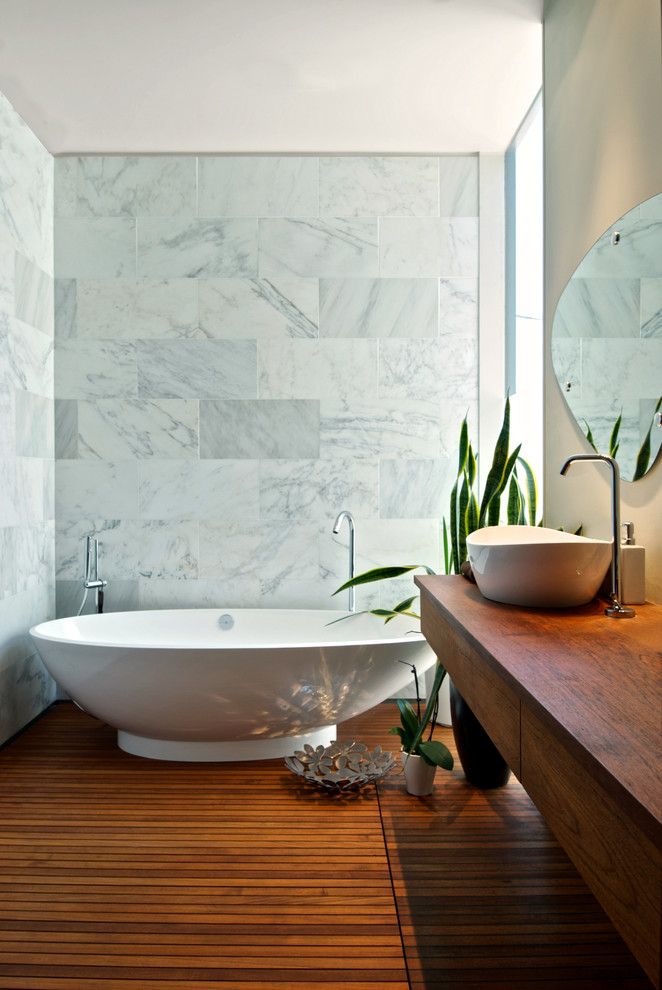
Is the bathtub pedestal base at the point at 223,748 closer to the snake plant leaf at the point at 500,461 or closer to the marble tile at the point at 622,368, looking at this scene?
the snake plant leaf at the point at 500,461

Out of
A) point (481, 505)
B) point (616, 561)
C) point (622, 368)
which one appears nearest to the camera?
point (616, 561)

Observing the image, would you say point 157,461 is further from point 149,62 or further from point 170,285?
point 149,62

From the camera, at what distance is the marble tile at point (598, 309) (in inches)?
79.6

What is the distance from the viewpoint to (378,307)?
13.2 ft

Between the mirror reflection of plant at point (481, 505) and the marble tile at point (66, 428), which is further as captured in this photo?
the marble tile at point (66, 428)

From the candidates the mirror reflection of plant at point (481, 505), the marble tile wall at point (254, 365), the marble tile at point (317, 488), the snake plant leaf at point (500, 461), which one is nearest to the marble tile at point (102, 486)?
the marble tile wall at point (254, 365)

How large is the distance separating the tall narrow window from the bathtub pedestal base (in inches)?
65.1

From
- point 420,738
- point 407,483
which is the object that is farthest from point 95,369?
point 420,738

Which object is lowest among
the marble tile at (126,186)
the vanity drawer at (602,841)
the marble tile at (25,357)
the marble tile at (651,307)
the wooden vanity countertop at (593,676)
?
the vanity drawer at (602,841)

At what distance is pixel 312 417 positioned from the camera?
13.2 ft

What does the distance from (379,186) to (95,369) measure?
169cm

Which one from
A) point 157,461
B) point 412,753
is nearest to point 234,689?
point 412,753

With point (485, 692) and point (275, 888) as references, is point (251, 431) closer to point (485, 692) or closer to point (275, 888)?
point (275, 888)

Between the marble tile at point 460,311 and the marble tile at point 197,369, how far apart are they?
0.96 metres
